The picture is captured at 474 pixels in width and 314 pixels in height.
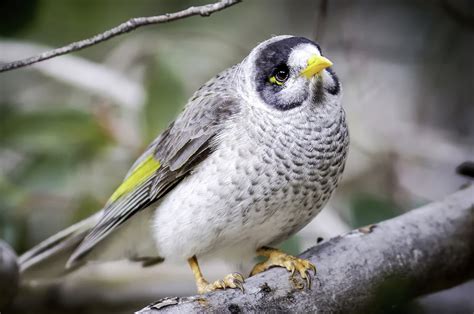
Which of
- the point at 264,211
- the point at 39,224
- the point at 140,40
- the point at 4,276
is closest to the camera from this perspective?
the point at 264,211

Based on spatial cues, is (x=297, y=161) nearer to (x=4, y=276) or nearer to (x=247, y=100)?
(x=247, y=100)

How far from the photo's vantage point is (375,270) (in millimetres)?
2443

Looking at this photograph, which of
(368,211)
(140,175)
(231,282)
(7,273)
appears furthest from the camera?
(368,211)

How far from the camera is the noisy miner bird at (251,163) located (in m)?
2.42

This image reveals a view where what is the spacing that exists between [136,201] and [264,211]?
505mm

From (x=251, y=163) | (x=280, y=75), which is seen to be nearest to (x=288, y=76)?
(x=280, y=75)

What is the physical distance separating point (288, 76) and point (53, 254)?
117 cm

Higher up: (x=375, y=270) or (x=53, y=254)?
(x=53, y=254)

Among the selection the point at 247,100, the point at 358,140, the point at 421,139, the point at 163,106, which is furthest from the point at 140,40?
the point at 247,100

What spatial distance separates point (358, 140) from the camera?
4.20 meters

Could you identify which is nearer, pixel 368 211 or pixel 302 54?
pixel 302 54

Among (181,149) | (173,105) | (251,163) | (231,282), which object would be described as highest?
(173,105)

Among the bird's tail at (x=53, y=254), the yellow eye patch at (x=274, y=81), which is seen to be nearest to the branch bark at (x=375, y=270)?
the yellow eye patch at (x=274, y=81)

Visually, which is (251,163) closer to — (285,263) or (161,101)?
(285,263)
